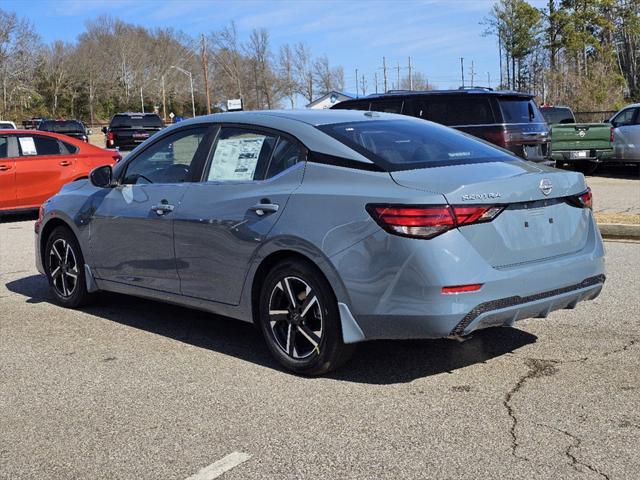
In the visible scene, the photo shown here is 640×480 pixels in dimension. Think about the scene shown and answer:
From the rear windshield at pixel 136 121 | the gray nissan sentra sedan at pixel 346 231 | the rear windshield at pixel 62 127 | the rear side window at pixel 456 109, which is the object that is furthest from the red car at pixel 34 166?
the rear windshield at pixel 62 127

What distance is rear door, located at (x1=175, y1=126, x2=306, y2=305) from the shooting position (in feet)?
16.2

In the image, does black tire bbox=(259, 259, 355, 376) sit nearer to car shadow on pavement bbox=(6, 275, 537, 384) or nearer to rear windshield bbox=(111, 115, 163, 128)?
car shadow on pavement bbox=(6, 275, 537, 384)

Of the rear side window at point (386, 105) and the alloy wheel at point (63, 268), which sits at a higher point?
the rear side window at point (386, 105)

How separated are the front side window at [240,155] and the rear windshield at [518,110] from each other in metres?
8.92

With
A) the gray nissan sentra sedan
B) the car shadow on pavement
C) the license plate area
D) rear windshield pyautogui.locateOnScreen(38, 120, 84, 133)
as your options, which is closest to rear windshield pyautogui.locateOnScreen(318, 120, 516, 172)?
the gray nissan sentra sedan

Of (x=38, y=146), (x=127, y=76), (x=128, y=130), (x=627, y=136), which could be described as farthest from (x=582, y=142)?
(x=127, y=76)

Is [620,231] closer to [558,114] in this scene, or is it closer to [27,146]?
[27,146]

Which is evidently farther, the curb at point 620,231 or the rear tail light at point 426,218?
the curb at point 620,231

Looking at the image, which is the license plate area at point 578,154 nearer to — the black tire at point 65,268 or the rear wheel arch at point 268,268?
the black tire at point 65,268

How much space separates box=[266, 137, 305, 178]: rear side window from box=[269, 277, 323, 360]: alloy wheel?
29.1 inches

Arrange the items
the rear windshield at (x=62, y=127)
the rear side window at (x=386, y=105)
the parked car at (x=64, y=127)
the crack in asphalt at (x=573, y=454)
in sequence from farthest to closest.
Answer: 1. the rear windshield at (x=62, y=127)
2. the parked car at (x=64, y=127)
3. the rear side window at (x=386, y=105)
4. the crack in asphalt at (x=573, y=454)

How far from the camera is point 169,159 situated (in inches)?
235

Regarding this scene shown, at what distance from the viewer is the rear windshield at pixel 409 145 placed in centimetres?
479

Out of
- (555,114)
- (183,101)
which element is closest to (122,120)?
(555,114)
